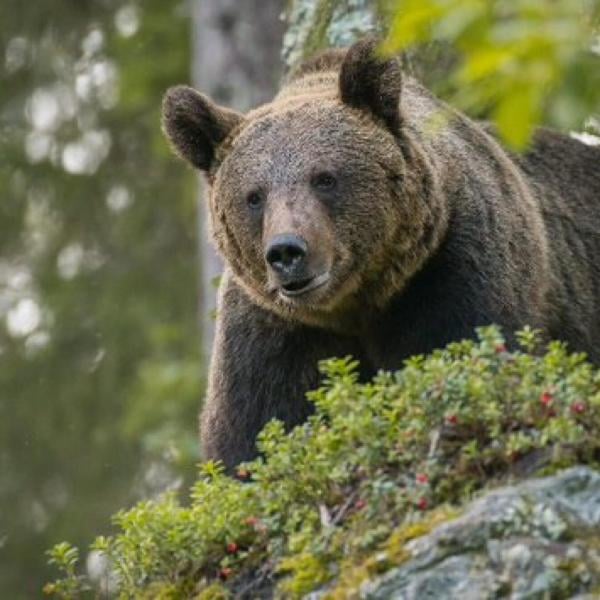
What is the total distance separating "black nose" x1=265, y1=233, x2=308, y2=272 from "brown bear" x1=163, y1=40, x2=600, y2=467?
0.05 meters

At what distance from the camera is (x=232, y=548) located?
5727mm

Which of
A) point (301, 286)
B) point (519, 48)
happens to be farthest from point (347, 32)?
point (519, 48)

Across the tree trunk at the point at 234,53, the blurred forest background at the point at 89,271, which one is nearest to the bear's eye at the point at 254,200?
the tree trunk at the point at 234,53

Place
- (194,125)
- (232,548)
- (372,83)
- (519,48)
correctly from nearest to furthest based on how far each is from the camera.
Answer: (519,48)
(232,548)
(372,83)
(194,125)

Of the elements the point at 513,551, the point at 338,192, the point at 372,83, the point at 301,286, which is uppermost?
the point at 372,83

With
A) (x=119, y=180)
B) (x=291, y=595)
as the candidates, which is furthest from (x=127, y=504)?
(x=291, y=595)

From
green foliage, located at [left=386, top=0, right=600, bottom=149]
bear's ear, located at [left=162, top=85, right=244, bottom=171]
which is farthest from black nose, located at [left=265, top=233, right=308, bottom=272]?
green foliage, located at [left=386, top=0, right=600, bottom=149]

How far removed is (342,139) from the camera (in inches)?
305

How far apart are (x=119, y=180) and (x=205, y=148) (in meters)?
9.90

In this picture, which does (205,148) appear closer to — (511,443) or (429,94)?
(429,94)

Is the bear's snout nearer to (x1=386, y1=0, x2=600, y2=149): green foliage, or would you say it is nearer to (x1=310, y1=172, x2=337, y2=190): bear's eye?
(x1=310, y1=172, x2=337, y2=190): bear's eye

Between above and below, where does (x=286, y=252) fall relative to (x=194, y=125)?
below

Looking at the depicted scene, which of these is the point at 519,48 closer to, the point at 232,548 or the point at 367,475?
the point at 367,475

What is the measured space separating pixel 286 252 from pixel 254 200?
568mm
